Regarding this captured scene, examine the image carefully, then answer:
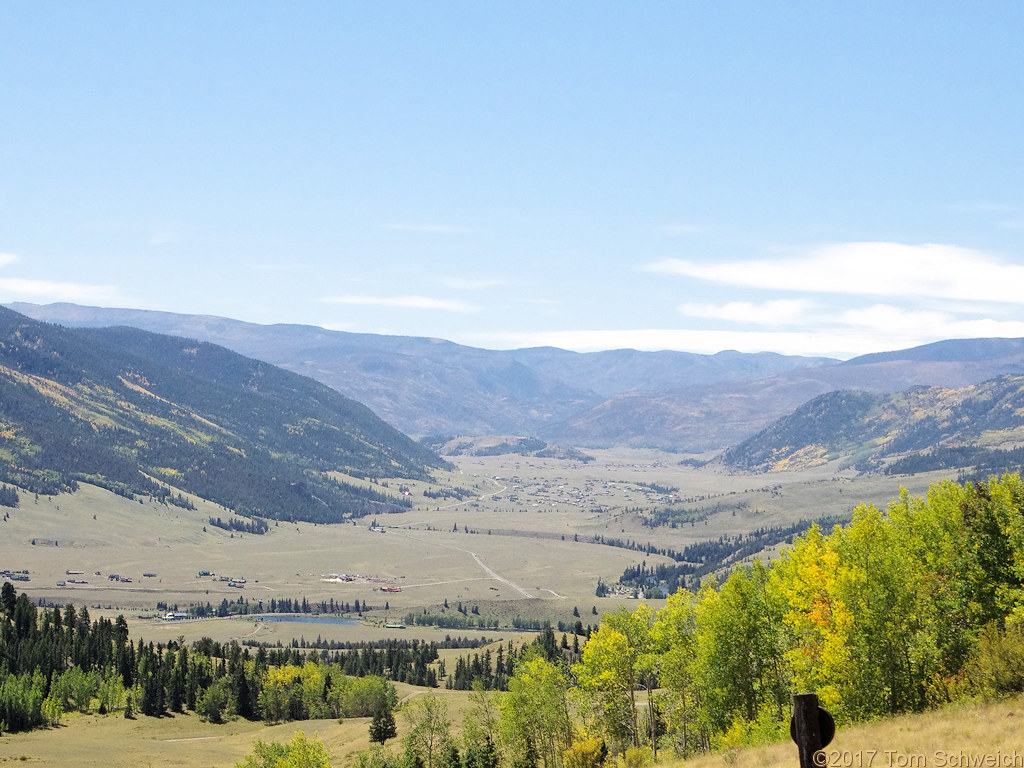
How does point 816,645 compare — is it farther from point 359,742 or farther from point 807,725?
point 359,742

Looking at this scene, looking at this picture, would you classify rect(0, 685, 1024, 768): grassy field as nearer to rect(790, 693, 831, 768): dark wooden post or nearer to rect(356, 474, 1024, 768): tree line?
rect(356, 474, 1024, 768): tree line

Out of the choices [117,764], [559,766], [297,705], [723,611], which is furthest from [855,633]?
[297,705]

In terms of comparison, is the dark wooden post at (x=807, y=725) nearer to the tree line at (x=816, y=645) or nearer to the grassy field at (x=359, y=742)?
the grassy field at (x=359, y=742)

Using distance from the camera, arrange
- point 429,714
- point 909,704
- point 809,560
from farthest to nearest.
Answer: point 429,714
point 809,560
point 909,704

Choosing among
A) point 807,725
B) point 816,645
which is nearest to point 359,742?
point 816,645

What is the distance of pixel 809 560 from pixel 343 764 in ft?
252

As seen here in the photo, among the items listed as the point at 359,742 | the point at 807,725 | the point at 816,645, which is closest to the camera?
the point at 807,725

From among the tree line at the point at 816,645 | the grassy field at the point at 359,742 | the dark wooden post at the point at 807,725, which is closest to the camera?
the dark wooden post at the point at 807,725

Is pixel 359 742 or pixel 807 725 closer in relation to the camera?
pixel 807 725

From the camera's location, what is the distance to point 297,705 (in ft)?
557

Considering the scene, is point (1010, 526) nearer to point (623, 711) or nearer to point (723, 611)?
point (723, 611)

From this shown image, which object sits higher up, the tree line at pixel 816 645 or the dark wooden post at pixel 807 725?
the dark wooden post at pixel 807 725

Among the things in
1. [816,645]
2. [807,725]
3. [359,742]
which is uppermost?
[807,725]

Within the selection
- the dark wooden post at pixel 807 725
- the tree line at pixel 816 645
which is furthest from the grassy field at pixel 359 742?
the dark wooden post at pixel 807 725
